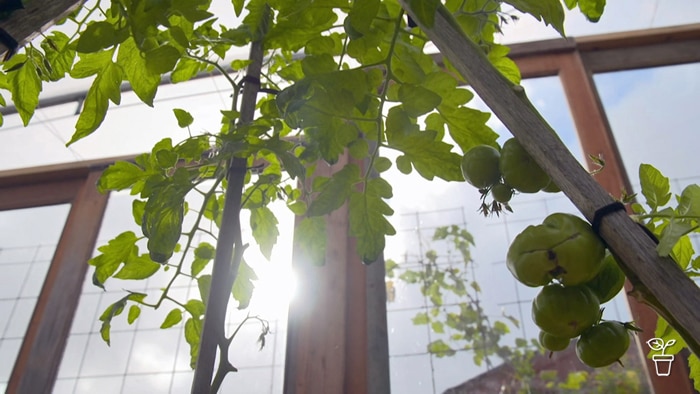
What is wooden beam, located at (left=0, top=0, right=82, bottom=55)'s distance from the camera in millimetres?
390

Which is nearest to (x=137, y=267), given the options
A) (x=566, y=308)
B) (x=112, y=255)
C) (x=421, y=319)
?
(x=112, y=255)

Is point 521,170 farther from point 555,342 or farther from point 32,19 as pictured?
point 32,19

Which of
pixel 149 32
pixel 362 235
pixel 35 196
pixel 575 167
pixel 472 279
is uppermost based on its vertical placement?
pixel 35 196

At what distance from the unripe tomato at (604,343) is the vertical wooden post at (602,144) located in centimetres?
117

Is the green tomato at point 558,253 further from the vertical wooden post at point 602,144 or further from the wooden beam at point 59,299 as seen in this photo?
the wooden beam at point 59,299

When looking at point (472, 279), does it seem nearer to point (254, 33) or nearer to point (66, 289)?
point (254, 33)

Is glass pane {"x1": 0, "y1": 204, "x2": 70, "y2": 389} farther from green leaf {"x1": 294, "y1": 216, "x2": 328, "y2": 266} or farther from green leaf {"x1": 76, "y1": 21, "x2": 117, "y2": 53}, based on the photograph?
green leaf {"x1": 76, "y1": 21, "x2": 117, "y2": 53}

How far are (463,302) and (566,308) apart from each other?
129 cm

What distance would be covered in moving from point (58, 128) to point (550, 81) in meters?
2.30

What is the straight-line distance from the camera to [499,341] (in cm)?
148

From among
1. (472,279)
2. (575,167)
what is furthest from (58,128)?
(575,167)

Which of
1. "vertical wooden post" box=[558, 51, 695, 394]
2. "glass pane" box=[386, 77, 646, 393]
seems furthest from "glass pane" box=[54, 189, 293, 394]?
"vertical wooden post" box=[558, 51, 695, 394]

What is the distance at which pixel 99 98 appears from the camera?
61 cm

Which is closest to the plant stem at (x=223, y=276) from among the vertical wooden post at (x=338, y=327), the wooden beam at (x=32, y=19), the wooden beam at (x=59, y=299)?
the wooden beam at (x=32, y=19)
